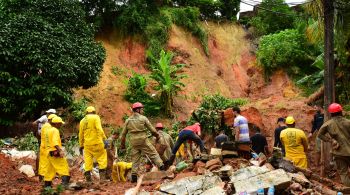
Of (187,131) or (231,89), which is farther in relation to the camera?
(231,89)

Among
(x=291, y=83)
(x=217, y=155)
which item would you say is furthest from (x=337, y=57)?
(x=217, y=155)

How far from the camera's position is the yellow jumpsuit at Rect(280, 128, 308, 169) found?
9492 mm

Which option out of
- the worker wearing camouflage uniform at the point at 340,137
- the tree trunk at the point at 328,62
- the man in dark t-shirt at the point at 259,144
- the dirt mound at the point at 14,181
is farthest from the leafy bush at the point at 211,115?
the worker wearing camouflage uniform at the point at 340,137

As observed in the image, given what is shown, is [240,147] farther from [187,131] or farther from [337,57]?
[337,57]

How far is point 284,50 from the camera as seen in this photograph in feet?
82.0

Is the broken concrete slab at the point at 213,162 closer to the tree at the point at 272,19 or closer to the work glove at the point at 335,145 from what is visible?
the work glove at the point at 335,145

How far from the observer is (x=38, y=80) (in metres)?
17.1

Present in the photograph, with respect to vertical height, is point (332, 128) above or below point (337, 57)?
below

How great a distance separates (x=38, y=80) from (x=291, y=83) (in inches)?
544

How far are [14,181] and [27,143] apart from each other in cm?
536

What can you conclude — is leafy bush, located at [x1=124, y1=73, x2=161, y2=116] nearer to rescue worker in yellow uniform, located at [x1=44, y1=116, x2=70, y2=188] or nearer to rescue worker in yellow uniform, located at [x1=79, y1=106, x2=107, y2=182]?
rescue worker in yellow uniform, located at [x1=79, y1=106, x2=107, y2=182]

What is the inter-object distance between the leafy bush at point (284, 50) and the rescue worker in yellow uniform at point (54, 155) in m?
18.2

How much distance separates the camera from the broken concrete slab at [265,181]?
7020 millimetres

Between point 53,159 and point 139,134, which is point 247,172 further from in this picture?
point 53,159
